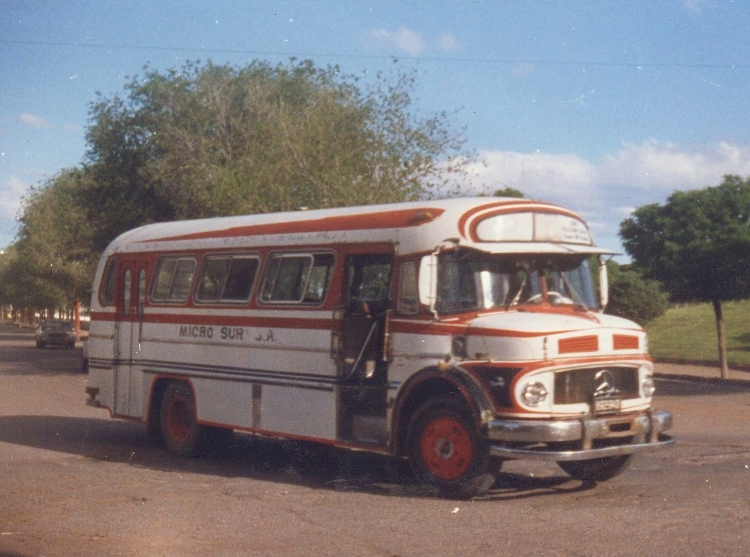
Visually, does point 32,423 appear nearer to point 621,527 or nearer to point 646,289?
point 621,527

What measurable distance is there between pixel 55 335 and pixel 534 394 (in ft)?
158

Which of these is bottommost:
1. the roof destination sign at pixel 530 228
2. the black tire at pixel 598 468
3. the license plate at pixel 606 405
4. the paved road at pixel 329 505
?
the paved road at pixel 329 505

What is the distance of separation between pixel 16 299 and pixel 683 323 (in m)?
66.1

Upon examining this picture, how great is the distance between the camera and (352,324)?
34.6 feet

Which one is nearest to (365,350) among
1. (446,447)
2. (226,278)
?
(446,447)

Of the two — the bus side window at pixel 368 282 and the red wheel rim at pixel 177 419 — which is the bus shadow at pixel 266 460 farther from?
the bus side window at pixel 368 282

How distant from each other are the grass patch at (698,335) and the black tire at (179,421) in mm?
25900

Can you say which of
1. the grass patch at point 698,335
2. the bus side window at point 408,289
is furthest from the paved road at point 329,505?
the grass patch at point 698,335

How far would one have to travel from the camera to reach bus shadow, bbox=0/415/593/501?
403 inches

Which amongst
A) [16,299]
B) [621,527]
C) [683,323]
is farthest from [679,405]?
[16,299]

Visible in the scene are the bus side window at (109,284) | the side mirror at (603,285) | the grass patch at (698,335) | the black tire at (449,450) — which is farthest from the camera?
the grass patch at (698,335)

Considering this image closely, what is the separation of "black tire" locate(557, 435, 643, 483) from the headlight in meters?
1.51

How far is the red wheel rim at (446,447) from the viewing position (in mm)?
9359

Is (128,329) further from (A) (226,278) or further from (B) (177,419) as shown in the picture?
(A) (226,278)
